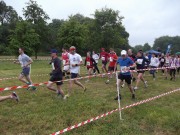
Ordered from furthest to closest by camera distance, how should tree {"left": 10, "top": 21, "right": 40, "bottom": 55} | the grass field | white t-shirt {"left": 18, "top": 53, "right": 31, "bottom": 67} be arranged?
tree {"left": 10, "top": 21, "right": 40, "bottom": 55} → white t-shirt {"left": 18, "top": 53, "right": 31, "bottom": 67} → the grass field

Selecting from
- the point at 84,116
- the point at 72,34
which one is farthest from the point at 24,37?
the point at 84,116

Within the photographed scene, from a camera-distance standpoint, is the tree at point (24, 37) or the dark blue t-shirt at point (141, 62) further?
the tree at point (24, 37)

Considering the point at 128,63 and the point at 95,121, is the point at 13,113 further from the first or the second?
the point at 128,63

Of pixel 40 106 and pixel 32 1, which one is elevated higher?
pixel 32 1

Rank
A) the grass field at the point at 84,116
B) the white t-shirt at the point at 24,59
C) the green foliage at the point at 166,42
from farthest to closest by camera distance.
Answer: the green foliage at the point at 166,42 → the white t-shirt at the point at 24,59 → the grass field at the point at 84,116

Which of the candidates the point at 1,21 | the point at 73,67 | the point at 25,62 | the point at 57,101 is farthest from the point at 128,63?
the point at 1,21

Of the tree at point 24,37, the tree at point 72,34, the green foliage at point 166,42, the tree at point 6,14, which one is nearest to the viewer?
the tree at point 24,37

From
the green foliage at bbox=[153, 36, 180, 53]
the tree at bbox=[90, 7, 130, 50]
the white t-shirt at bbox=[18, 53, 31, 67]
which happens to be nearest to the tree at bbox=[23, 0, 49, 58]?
the tree at bbox=[90, 7, 130, 50]

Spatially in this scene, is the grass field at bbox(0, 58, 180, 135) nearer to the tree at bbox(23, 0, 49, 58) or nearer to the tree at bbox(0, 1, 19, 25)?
the tree at bbox(23, 0, 49, 58)

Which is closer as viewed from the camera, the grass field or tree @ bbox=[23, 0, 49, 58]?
the grass field

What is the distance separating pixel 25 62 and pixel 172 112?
6.01 metres

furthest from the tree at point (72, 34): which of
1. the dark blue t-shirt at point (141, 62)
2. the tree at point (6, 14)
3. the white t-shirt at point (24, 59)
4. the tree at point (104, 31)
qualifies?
the tree at point (6, 14)

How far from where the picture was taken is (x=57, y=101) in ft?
25.3

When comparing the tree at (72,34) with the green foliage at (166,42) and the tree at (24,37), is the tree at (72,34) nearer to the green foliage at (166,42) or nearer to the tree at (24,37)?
the tree at (24,37)
